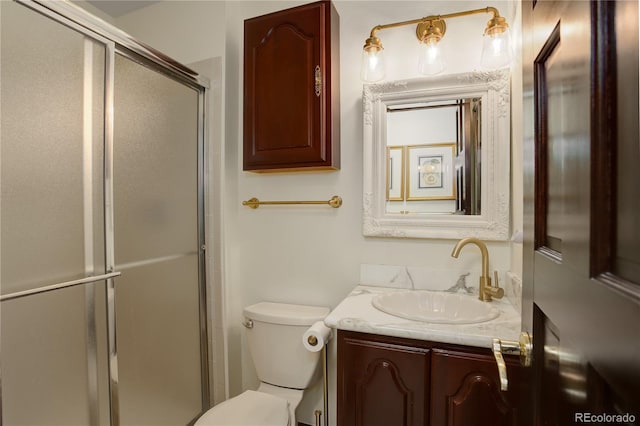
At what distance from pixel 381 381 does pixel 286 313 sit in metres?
0.57

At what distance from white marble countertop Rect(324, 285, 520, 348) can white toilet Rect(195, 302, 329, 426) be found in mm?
346

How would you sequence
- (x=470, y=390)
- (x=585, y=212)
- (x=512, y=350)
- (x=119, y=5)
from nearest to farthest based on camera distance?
(x=585, y=212) < (x=512, y=350) < (x=470, y=390) < (x=119, y=5)

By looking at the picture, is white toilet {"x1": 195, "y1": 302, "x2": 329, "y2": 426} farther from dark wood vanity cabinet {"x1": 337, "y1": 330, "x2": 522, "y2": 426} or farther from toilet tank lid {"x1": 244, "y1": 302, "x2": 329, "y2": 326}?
dark wood vanity cabinet {"x1": 337, "y1": 330, "x2": 522, "y2": 426}

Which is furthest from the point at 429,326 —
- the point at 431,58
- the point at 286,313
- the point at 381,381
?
the point at 431,58

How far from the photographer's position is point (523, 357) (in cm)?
63

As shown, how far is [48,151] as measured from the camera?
1.04 meters

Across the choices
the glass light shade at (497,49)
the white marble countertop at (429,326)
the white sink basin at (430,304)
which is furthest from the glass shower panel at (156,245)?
the glass light shade at (497,49)

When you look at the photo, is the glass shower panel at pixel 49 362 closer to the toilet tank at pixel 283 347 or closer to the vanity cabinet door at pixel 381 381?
the toilet tank at pixel 283 347

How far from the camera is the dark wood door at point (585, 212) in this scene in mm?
291

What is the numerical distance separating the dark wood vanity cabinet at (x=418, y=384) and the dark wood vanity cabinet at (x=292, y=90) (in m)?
0.83

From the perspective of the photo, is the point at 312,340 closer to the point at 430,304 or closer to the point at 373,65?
the point at 430,304

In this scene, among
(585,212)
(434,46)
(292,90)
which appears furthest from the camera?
(292,90)

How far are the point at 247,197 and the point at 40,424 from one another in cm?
121

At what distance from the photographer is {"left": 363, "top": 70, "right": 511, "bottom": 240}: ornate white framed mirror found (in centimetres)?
131
